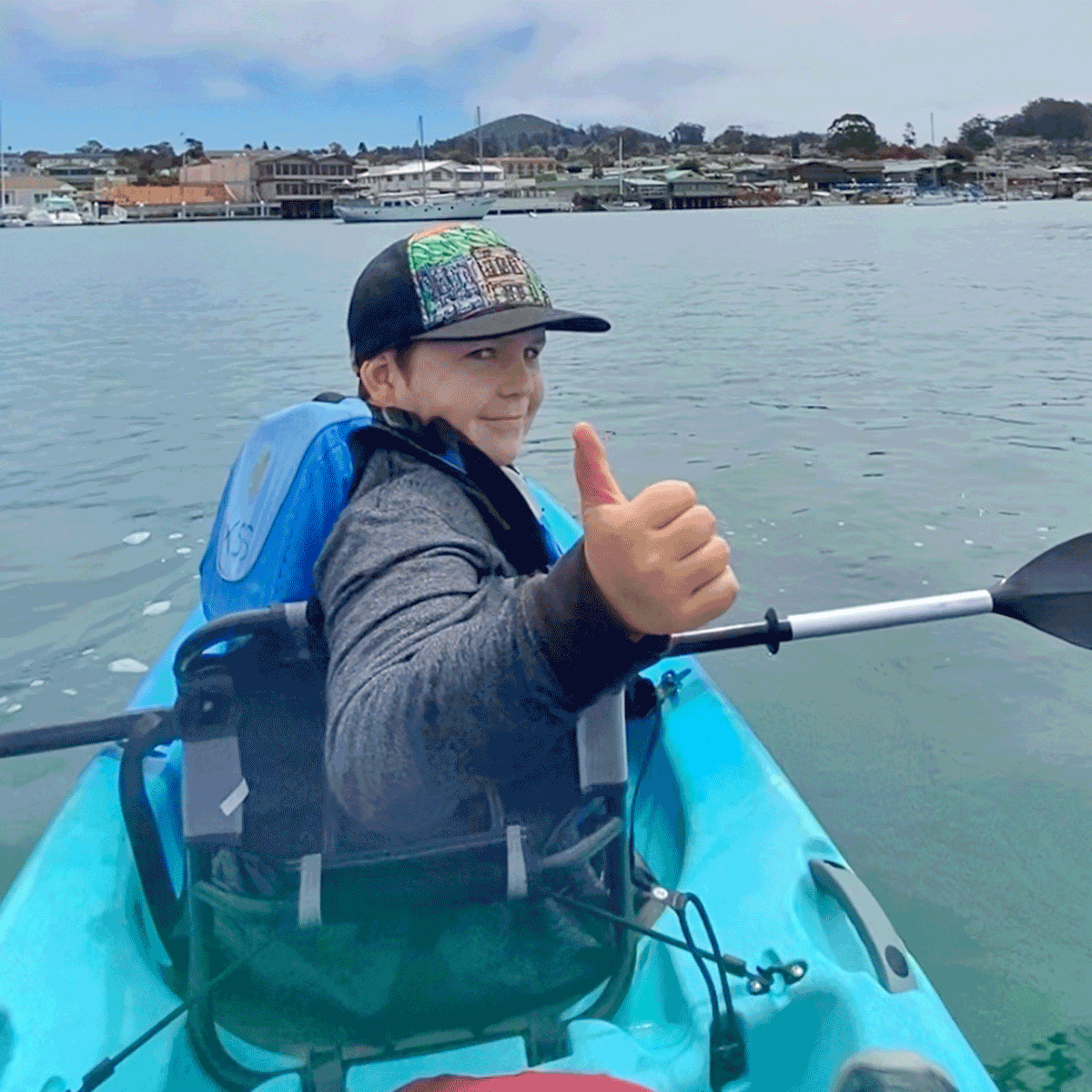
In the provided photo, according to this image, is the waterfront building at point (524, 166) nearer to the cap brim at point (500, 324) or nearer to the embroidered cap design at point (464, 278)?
the embroidered cap design at point (464, 278)

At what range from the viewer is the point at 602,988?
91.1 inches

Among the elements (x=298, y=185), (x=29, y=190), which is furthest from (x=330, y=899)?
(x=29, y=190)

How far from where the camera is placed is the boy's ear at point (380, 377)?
1.95 meters

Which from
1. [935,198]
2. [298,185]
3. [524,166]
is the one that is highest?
[524,166]

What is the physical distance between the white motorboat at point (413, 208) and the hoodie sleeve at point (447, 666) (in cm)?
7612

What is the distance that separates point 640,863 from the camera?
267 cm

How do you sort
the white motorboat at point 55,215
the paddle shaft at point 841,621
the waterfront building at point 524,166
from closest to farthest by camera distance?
the paddle shaft at point 841,621, the white motorboat at point 55,215, the waterfront building at point 524,166

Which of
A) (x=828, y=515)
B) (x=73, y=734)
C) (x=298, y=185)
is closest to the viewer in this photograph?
(x=73, y=734)

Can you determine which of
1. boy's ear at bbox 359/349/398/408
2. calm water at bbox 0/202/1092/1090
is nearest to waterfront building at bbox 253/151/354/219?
calm water at bbox 0/202/1092/1090

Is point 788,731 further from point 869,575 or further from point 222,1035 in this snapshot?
point 222,1035

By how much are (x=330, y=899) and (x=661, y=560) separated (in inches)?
42.0

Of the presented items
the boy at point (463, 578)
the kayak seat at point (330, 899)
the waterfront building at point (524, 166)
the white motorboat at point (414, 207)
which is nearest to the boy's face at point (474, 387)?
the boy at point (463, 578)

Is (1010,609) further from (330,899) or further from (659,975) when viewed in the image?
(330,899)

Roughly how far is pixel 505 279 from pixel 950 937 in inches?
98.7
